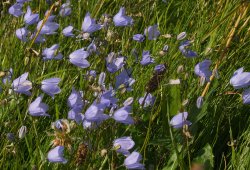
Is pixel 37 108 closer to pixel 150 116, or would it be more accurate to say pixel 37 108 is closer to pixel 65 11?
pixel 150 116

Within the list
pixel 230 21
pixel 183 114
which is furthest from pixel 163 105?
pixel 230 21

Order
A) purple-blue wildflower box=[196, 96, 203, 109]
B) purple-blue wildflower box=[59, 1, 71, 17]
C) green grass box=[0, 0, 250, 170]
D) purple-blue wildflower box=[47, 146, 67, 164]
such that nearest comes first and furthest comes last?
purple-blue wildflower box=[47, 146, 67, 164] < green grass box=[0, 0, 250, 170] < purple-blue wildflower box=[196, 96, 203, 109] < purple-blue wildflower box=[59, 1, 71, 17]

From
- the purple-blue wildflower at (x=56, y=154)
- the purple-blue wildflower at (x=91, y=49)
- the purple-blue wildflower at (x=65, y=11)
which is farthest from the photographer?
the purple-blue wildflower at (x=65, y=11)

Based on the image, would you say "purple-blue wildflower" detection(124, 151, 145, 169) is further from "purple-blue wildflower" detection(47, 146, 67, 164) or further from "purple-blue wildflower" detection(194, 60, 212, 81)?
"purple-blue wildflower" detection(194, 60, 212, 81)

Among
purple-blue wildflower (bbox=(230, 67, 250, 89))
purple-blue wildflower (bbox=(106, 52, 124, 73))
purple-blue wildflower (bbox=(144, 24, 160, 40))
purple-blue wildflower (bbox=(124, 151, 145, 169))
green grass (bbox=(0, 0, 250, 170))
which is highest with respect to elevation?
purple-blue wildflower (bbox=(106, 52, 124, 73))

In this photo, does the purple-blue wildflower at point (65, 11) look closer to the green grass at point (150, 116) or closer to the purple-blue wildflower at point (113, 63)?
the green grass at point (150, 116)

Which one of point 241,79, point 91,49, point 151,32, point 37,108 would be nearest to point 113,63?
point 91,49

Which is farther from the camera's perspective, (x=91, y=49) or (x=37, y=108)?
(x=91, y=49)

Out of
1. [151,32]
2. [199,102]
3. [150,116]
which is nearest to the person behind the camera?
[150,116]

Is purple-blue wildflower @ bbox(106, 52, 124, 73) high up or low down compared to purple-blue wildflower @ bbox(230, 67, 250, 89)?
up

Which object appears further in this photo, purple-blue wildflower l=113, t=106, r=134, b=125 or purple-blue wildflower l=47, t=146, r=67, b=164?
purple-blue wildflower l=113, t=106, r=134, b=125

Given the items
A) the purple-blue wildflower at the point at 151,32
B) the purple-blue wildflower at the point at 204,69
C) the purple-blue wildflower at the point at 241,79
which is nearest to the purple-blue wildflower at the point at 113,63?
the purple-blue wildflower at the point at 204,69

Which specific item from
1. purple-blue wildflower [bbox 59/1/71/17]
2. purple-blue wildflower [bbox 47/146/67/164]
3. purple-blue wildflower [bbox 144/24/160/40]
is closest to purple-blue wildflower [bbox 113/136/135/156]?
purple-blue wildflower [bbox 47/146/67/164]
